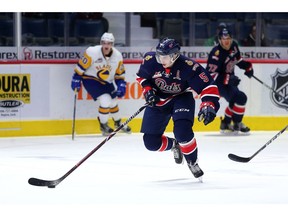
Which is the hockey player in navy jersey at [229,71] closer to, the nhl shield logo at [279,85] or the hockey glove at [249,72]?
the hockey glove at [249,72]

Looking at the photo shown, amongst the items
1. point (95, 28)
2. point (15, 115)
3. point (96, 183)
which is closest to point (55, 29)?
point (95, 28)

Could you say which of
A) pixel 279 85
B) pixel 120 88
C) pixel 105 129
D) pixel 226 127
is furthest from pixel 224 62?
pixel 105 129

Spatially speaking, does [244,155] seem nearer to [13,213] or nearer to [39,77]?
[39,77]

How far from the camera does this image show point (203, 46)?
10008 mm

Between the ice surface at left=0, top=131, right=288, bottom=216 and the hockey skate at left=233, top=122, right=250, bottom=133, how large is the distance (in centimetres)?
15

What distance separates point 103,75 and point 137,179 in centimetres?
266

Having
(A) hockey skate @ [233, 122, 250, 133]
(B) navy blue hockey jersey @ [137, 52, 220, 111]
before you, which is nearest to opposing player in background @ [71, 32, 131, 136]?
(A) hockey skate @ [233, 122, 250, 133]

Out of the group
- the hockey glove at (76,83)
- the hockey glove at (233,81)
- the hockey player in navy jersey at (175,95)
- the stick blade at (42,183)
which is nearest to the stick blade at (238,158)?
the hockey player in navy jersey at (175,95)

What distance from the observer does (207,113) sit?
246 inches

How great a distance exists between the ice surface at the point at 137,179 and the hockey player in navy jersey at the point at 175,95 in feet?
0.90

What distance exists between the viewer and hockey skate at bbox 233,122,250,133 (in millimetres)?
9477

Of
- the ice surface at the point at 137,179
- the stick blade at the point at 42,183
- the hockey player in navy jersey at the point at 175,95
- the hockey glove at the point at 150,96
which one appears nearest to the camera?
the ice surface at the point at 137,179

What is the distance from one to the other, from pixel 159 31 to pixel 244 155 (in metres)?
2.51

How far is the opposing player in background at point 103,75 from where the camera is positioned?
9.23m
